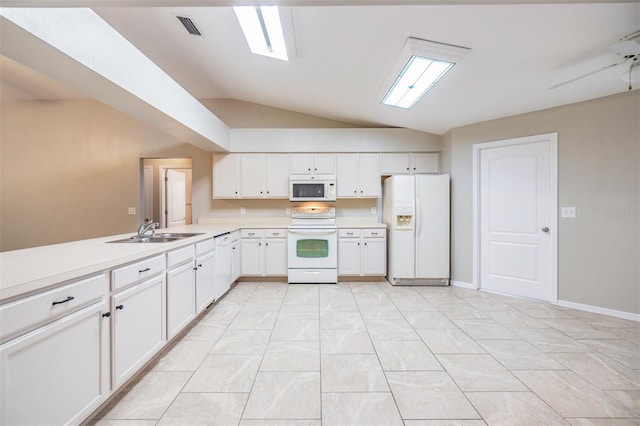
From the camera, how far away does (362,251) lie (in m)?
3.98

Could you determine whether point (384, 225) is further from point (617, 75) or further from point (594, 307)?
point (617, 75)

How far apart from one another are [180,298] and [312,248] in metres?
2.05

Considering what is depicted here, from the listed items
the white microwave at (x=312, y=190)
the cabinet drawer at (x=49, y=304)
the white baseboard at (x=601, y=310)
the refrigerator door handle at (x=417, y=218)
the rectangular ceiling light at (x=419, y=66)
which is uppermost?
the rectangular ceiling light at (x=419, y=66)

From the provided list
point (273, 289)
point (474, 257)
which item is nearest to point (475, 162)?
point (474, 257)

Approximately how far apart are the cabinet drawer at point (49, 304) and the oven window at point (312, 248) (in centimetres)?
264

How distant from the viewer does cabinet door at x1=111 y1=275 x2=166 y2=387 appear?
1.51m

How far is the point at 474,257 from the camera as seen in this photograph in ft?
11.8

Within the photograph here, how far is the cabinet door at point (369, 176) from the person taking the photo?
4.18 meters

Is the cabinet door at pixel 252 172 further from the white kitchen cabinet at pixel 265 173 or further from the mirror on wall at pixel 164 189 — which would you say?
the mirror on wall at pixel 164 189

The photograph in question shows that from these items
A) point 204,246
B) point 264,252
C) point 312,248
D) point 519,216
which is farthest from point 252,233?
point 519,216

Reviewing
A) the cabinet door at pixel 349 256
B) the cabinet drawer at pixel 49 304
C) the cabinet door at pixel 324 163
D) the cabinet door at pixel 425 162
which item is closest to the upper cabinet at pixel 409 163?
the cabinet door at pixel 425 162

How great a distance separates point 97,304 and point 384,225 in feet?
11.4

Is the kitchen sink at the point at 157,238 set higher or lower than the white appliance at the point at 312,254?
higher

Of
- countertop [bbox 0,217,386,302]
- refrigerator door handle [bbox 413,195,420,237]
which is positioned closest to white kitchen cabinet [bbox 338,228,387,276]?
refrigerator door handle [bbox 413,195,420,237]
